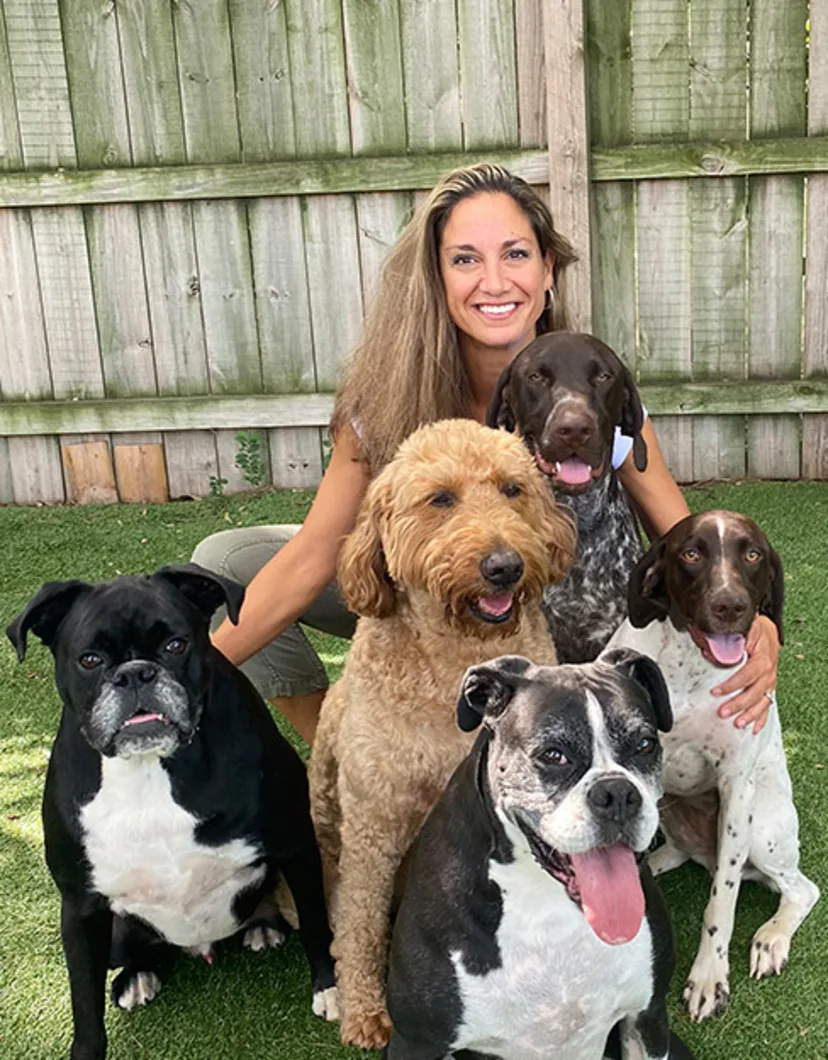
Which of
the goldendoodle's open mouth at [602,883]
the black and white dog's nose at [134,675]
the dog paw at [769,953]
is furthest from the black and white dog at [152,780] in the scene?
the dog paw at [769,953]

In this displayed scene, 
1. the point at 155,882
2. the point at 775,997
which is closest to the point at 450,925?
the point at 155,882

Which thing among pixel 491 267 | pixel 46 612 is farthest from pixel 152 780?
pixel 491 267

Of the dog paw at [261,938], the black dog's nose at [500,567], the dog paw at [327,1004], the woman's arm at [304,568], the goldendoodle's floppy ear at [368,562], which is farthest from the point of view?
the woman's arm at [304,568]

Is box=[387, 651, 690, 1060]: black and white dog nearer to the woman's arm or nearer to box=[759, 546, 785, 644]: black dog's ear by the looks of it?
box=[759, 546, 785, 644]: black dog's ear

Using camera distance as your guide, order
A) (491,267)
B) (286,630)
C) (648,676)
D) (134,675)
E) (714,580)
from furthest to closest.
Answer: (286,630), (491,267), (714,580), (134,675), (648,676)

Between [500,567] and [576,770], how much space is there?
62 cm

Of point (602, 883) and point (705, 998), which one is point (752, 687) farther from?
point (602, 883)

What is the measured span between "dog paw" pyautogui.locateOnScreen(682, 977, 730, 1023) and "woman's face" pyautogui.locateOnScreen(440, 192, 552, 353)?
6.66 feet

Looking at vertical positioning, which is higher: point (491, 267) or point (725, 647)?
point (491, 267)

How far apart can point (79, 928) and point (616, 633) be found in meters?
1.74

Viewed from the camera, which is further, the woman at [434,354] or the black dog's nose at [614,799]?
the woman at [434,354]

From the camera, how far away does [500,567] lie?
2607 millimetres

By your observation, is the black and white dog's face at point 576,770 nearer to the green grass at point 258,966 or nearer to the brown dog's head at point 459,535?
the brown dog's head at point 459,535

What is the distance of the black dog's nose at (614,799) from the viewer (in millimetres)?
2062
